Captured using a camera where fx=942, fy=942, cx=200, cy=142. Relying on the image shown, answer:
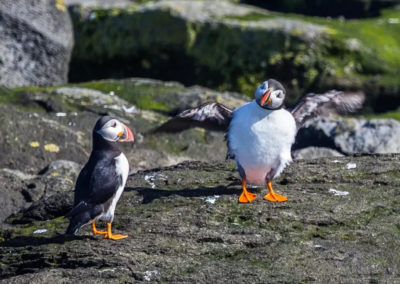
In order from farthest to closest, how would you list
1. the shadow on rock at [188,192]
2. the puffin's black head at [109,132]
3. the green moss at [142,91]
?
the green moss at [142,91]
the shadow on rock at [188,192]
the puffin's black head at [109,132]

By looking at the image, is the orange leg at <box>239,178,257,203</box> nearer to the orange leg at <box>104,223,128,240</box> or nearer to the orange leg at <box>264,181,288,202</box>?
the orange leg at <box>264,181,288,202</box>

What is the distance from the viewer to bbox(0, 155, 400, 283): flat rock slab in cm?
750

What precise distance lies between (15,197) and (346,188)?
3707 millimetres

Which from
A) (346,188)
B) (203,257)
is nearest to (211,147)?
(346,188)

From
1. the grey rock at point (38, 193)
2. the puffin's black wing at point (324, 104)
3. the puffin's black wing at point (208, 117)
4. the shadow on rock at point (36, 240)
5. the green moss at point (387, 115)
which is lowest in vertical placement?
the green moss at point (387, 115)

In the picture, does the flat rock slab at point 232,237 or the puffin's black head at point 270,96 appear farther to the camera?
the puffin's black head at point 270,96

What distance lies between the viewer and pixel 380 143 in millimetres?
13172

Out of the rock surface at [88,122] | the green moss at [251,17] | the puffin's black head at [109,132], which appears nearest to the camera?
the puffin's black head at [109,132]

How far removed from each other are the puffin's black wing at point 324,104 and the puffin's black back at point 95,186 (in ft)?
6.82

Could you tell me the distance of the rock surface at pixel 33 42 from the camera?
53.3ft

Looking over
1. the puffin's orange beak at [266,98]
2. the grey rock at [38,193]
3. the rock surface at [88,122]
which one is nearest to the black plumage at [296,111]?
the puffin's orange beak at [266,98]

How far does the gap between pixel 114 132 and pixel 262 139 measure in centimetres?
137

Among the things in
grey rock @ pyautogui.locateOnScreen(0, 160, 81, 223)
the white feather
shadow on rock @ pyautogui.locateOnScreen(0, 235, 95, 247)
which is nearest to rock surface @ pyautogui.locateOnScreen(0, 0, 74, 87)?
grey rock @ pyautogui.locateOnScreen(0, 160, 81, 223)

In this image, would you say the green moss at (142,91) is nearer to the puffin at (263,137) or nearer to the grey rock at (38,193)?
the grey rock at (38,193)
